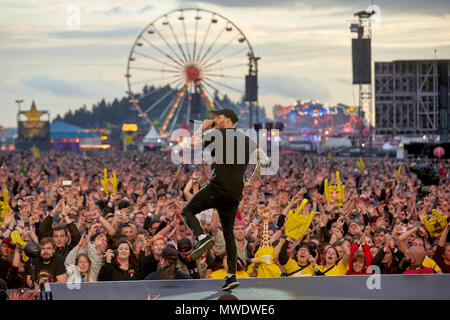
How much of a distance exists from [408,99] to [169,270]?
60.4 metres

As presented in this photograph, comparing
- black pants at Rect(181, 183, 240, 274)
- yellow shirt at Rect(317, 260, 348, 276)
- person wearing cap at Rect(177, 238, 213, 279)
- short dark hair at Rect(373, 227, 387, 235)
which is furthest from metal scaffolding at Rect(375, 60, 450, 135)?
black pants at Rect(181, 183, 240, 274)

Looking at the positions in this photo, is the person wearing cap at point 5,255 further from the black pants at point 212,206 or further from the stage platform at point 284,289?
the black pants at point 212,206

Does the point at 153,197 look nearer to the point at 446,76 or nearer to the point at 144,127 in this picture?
the point at 446,76

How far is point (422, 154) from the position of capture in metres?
43.7

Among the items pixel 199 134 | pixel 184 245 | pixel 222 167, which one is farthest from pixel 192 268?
pixel 199 134

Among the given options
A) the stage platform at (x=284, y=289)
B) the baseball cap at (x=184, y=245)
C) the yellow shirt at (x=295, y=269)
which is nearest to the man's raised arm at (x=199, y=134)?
the stage platform at (x=284, y=289)

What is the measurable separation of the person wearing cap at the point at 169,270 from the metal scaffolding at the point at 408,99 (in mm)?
57966

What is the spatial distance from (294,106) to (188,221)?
172347 millimetres

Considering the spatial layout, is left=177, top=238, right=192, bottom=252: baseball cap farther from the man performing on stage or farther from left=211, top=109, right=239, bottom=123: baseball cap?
left=211, top=109, right=239, bottom=123: baseball cap

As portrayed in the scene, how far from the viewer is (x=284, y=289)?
652cm

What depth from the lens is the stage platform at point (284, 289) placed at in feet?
20.0

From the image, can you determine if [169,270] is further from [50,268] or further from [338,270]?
[338,270]

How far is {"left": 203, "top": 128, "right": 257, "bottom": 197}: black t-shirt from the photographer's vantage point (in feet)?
20.6
